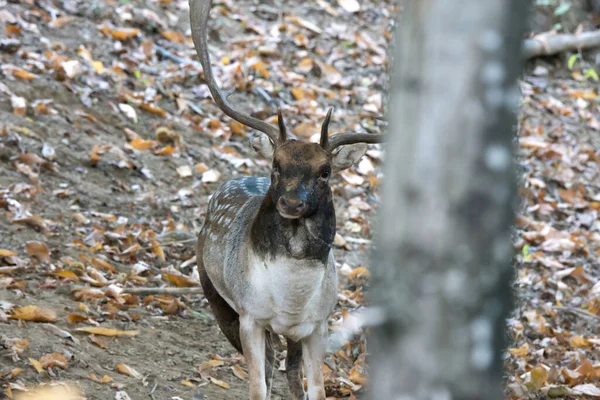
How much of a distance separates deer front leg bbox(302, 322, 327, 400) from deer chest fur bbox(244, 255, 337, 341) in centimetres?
6

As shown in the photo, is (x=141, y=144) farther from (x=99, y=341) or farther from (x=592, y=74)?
(x=592, y=74)

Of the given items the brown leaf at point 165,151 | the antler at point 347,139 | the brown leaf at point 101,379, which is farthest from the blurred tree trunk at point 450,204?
the brown leaf at point 165,151

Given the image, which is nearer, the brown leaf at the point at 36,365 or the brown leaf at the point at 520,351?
the brown leaf at the point at 36,365

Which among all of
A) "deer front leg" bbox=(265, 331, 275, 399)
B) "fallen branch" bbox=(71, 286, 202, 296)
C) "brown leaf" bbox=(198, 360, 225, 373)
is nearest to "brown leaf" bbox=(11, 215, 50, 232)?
"fallen branch" bbox=(71, 286, 202, 296)

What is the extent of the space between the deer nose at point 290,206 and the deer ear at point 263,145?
2.49ft

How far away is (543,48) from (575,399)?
26.5 ft

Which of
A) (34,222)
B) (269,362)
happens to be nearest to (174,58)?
(34,222)

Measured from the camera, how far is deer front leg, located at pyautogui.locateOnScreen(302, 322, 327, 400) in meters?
5.84

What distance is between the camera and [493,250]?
7.78ft

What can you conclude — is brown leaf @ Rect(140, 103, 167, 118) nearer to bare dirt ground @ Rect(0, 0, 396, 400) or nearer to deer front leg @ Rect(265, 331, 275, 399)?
bare dirt ground @ Rect(0, 0, 396, 400)

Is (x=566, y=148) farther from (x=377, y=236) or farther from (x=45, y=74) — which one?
(x=377, y=236)

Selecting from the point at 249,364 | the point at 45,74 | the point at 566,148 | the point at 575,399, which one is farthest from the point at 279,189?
the point at 566,148

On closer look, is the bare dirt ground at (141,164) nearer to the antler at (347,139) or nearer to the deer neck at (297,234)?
the deer neck at (297,234)

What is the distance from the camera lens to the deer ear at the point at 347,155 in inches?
230
